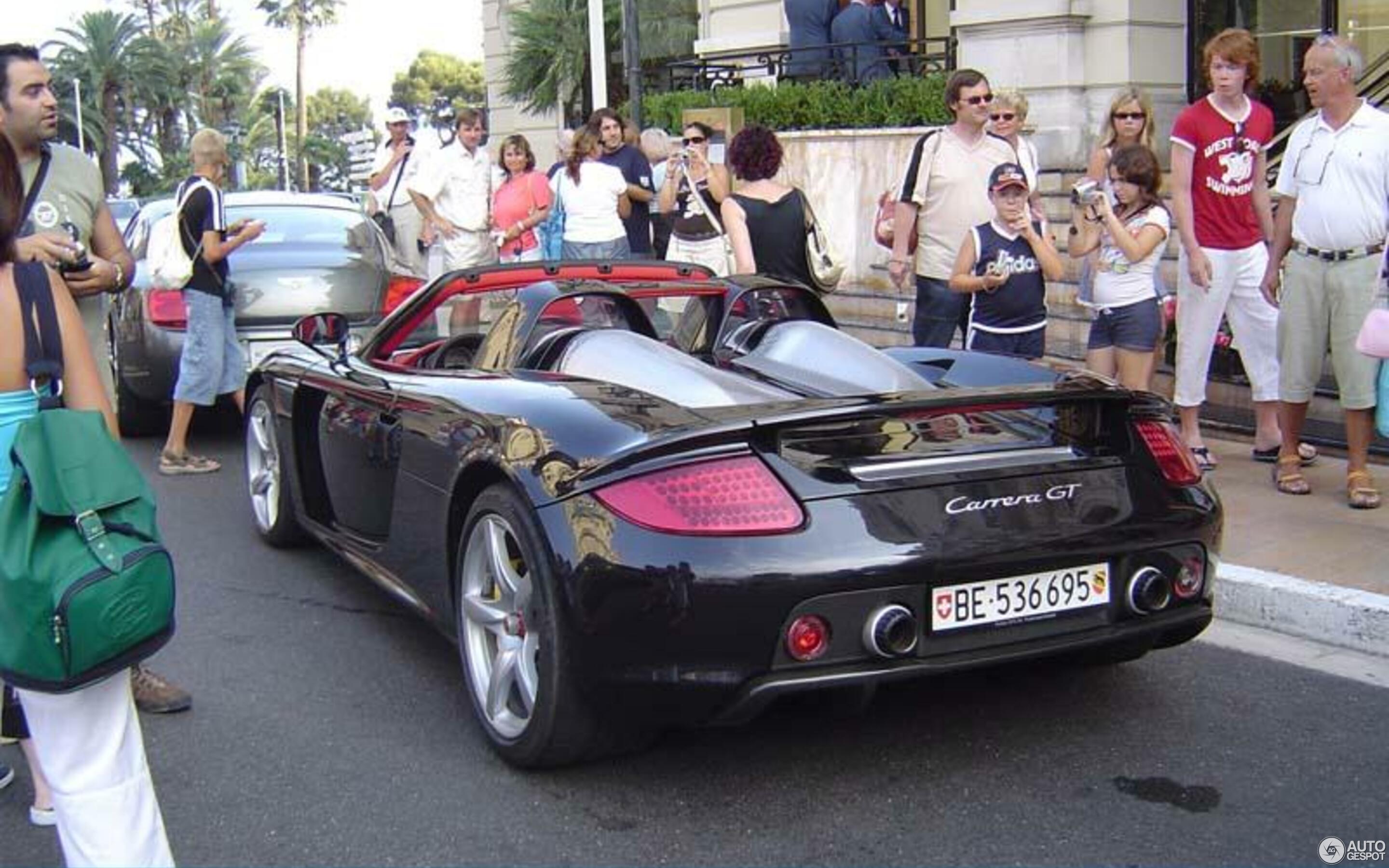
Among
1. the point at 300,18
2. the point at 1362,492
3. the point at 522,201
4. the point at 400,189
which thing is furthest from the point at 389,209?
the point at 300,18

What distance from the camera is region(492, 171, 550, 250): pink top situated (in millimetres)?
11062

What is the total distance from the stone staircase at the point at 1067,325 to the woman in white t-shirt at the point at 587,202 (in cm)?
202

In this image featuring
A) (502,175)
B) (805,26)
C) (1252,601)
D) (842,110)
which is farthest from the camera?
(805,26)

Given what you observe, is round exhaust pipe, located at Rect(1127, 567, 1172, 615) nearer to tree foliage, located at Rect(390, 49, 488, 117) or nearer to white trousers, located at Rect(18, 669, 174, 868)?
white trousers, located at Rect(18, 669, 174, 868)

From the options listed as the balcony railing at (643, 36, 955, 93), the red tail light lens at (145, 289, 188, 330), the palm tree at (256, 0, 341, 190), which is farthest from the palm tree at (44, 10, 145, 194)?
the red tail light lens at (145, 289, 188, 330)

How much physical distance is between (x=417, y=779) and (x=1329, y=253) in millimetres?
4599

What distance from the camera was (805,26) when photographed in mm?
15336

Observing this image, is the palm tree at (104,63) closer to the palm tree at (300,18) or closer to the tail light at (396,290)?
the palm tree at (300,18)

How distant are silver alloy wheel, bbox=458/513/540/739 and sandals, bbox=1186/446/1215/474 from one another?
4124 mm

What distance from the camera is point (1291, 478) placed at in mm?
6746

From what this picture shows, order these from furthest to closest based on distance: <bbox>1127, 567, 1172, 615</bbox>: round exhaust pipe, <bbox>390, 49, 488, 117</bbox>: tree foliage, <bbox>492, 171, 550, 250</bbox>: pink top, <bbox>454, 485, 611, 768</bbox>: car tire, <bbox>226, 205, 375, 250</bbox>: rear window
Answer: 1. <bbox>390, 49, 488, 117</bbox>: tree foliage
2. <bbox>492, 171, 550, 250</bbox>: pink top
3. <bbox>226, 205, 375, 250</bbox>: rear window
4. <bbox>1127, 567, 1172, 615</bbox>: round exhaust pipe
5. <bbox>454, 485, 611, 768</bbox>: car tire

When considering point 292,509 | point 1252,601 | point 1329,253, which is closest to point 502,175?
point 292,509

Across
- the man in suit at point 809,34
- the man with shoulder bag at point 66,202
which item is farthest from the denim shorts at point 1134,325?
the man in suit at point 809,34

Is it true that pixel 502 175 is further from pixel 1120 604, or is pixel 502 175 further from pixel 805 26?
pixel 1120 604
